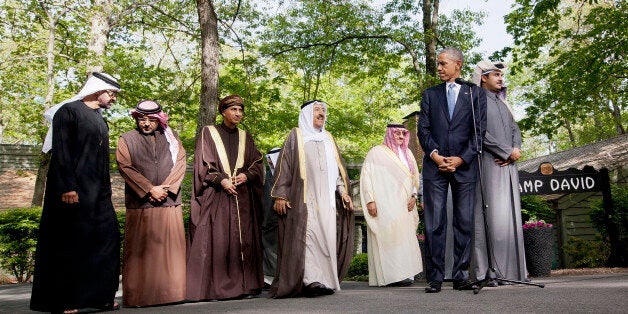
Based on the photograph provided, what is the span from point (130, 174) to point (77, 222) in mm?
935

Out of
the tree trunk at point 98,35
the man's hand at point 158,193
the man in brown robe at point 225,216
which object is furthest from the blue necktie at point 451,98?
the tree trunk at point 98,35

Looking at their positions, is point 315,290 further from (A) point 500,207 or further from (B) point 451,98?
(B) point 451,98

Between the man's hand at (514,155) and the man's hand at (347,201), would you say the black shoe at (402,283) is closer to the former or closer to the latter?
the man's hand at (347,201)

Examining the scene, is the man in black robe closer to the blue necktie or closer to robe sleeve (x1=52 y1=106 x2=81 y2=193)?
robe sleeve (x1=52 y1=106 x2=81 y2=193)

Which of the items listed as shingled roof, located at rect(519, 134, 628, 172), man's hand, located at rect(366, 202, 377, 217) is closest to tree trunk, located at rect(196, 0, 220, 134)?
man's hand, located at rect(366, 202, 377, 217)

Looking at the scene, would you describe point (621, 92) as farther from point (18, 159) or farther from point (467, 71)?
point (18, 159)

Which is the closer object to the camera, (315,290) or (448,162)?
(448,162)

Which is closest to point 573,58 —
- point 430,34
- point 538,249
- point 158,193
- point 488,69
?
point 430,34

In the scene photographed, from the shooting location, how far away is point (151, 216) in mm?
5906

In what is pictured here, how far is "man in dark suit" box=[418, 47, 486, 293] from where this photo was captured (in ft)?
18.1

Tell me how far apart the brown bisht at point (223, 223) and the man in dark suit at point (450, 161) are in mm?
1892

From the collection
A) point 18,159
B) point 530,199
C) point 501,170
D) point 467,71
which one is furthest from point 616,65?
point 18,159

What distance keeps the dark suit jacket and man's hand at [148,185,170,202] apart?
8.32 feet

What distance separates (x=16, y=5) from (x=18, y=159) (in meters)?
12.6
